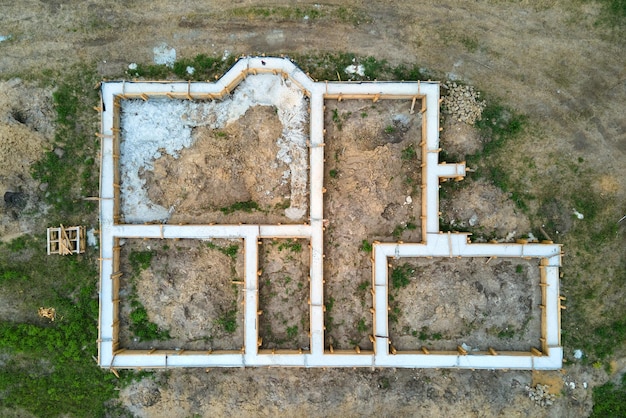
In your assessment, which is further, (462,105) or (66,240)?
(462,105)

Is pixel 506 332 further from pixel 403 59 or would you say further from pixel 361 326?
pixel 403 59

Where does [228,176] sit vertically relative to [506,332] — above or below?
above

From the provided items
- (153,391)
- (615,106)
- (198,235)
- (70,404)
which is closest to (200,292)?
(198,235)

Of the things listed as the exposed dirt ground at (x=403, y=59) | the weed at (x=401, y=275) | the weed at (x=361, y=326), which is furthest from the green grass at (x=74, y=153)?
the weed at (x=401, y=275)

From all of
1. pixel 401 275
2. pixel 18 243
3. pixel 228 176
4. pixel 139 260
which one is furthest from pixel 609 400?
pixel 18 243

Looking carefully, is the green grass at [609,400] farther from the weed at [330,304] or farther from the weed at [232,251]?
the weed at [232,251]

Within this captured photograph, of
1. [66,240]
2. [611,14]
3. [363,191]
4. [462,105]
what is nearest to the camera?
[66,240]
